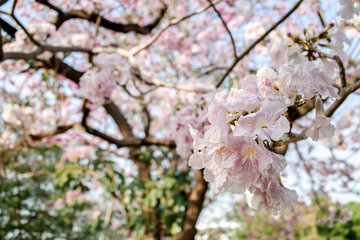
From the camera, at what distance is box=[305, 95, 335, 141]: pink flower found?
0.72 metres

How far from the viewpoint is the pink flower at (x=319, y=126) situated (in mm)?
722

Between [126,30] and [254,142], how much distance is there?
13.0 ft

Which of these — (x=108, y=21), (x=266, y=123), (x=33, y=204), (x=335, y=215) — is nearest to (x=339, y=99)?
(x=266, y=123)

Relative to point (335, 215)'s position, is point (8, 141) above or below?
above

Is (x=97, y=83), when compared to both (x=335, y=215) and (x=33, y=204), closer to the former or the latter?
(x=335, y=215)

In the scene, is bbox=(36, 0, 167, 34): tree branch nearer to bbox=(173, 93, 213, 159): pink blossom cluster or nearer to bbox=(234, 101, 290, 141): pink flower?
bbox=(173, 93, 213, 159): pink blossom cluster

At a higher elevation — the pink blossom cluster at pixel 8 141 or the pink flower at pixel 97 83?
the pink blossom cluster at pixel 8 141

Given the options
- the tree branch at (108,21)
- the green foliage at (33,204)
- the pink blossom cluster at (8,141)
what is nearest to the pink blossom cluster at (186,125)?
the green foliage at (33,204)

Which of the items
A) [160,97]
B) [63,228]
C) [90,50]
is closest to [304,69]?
[90,50]

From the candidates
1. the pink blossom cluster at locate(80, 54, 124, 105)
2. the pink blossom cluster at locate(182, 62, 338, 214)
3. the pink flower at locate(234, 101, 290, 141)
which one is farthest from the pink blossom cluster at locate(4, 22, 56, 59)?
the pink flower at locate(234, 101, 290, 141)

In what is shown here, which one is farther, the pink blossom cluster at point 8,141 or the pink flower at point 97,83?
the pink blossom cluster at point 8,141

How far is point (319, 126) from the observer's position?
737 millimetres

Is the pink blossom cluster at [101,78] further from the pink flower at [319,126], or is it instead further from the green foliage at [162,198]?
the pink flower at [319,126]

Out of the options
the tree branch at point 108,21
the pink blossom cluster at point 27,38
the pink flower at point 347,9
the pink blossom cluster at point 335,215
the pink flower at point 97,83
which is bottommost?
the pink blossom cluster at point 335,215
